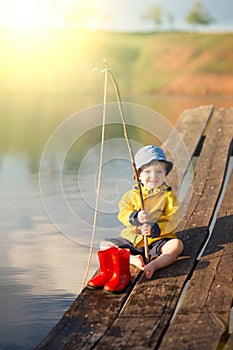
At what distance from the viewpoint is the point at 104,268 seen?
3199mm

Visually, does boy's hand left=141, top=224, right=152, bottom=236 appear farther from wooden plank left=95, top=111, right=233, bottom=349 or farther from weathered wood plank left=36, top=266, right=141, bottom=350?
weathered wood plank left=36, top=266, right=141, bottom=350

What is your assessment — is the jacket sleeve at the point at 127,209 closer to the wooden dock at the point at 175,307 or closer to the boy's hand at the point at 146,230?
the boy's hand at the point at 146,230

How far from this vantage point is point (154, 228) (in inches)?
136

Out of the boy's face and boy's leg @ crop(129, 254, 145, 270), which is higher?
the boy's face

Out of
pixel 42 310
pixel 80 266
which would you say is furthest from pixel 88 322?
pixel 80 266

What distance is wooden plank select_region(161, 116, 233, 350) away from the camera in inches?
103

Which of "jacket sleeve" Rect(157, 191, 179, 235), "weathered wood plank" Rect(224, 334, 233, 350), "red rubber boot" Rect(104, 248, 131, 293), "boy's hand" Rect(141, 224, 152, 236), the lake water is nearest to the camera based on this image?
"weathered wood plank" Rect(224, 334, 233, 350)

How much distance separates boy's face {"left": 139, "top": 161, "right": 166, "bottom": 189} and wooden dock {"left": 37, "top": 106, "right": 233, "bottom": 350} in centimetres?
32

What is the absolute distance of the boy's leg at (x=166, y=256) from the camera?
10.6 feet

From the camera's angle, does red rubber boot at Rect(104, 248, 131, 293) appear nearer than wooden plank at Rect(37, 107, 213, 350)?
No

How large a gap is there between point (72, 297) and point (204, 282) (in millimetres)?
580

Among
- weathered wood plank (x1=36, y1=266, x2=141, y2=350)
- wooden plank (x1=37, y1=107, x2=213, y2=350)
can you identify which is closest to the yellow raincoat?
wooden plank (x1=37, y1=107, x2=213, y2=350)

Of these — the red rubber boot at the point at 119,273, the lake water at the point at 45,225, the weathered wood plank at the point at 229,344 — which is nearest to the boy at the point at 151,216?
the red rubber boot at the point at 119,273

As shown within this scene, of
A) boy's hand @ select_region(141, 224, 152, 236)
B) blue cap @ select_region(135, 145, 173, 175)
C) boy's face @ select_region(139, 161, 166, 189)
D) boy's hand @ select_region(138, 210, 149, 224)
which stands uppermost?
blue cap @ select_region(135, 145, 173, 175)
